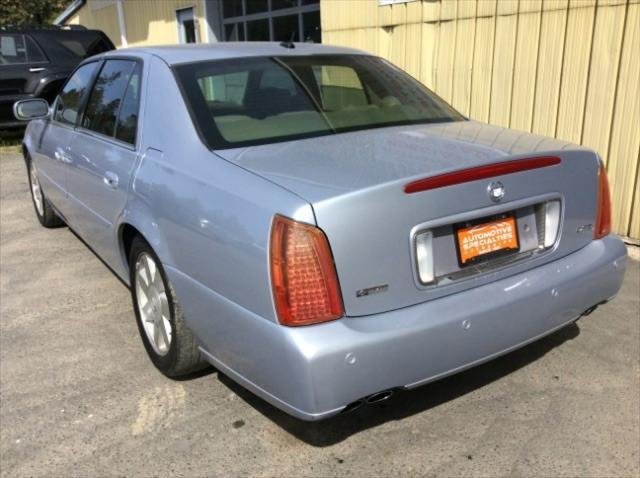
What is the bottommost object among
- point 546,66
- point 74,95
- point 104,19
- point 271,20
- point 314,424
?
point 314,424

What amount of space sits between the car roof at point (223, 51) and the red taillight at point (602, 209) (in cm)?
160

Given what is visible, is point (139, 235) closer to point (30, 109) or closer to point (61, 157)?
point (61, 157)

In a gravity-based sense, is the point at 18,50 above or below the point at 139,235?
above

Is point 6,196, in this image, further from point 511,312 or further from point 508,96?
point 511,312

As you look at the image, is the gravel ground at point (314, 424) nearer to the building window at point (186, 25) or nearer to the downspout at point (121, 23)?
the building window at point (186, 25)

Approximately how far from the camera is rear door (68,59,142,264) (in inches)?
125

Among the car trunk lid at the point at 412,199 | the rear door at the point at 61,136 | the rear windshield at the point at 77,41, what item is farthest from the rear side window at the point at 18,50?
the car trunk lid at the point at 412,199

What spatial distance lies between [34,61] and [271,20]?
4.02 metres

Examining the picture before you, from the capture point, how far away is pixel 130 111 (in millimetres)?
3250

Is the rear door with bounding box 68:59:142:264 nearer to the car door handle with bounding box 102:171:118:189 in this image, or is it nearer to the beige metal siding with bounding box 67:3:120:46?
the car door handle with bounding box 102:171:118:189

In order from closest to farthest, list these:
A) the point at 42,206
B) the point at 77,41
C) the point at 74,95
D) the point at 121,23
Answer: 1. the point at 74,95
2. the point at 42,206
3. the point at 77,41
4. the point at 121,23

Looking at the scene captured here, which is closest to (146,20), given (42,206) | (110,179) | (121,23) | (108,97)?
(121,23)

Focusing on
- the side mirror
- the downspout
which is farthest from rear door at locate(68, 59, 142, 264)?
the downspout

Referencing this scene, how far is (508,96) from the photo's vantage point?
17.3 ft
